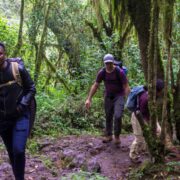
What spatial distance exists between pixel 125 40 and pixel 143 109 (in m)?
8.29

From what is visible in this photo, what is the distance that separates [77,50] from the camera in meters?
16.1

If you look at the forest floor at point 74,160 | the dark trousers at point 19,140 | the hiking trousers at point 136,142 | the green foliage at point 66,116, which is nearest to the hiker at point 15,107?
the dark trousers at point 19,140

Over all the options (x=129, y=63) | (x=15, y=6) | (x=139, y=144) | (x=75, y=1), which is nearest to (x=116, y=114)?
(x=139, y=144)

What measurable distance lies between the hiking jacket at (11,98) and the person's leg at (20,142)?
11 centimetres

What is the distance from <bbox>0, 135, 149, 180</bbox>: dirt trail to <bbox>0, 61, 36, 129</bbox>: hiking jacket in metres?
1.34

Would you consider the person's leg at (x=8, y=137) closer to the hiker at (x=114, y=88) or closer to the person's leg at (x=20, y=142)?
the person's leg at (x=20, y=142)

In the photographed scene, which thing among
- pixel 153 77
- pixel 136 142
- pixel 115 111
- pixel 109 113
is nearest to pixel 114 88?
pixel 115 111

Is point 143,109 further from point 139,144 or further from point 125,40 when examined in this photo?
point 125,40

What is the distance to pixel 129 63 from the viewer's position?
1440 centimetres

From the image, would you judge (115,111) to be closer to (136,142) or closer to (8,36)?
(136,142)

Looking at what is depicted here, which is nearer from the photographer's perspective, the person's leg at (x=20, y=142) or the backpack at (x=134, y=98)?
the person's leg at (x=20, y=142)

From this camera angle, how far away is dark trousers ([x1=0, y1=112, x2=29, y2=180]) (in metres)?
4.88

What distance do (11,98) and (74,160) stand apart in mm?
2477

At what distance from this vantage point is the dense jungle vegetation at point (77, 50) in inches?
333
